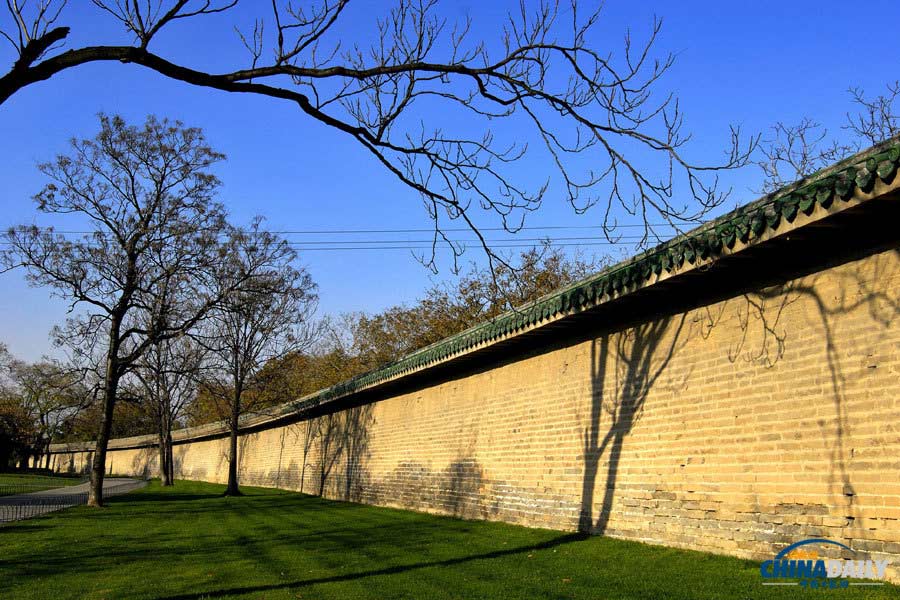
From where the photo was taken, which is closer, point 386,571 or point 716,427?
point 716,427

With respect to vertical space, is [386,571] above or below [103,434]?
below

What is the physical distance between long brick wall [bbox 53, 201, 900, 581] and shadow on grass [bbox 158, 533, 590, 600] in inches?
27.5

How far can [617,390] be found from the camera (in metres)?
10.8

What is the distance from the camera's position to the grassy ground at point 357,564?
7.49m

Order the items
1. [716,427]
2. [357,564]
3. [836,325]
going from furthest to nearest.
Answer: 1. [357,564]
2. [716,427]
3. [836,325]

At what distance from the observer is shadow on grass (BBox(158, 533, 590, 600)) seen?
805cm

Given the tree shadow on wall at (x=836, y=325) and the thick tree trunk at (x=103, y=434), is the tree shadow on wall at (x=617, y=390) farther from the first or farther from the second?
the thick tree trunk at (x=103, y=434)

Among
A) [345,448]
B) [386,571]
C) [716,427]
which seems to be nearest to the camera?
[716,427]

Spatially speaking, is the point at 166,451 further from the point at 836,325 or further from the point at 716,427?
the point at 836,325

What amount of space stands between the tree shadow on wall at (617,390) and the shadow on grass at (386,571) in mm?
688

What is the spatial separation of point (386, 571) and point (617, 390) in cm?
404

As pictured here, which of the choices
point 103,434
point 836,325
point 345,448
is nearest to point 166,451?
point 103,434

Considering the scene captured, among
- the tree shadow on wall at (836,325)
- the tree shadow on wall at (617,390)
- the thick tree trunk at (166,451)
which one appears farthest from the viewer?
the thick tree trunk at (166,451)

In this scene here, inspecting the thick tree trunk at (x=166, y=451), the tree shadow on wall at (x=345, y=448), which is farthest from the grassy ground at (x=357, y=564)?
the thick tree trunk at (x=166, y=451)
